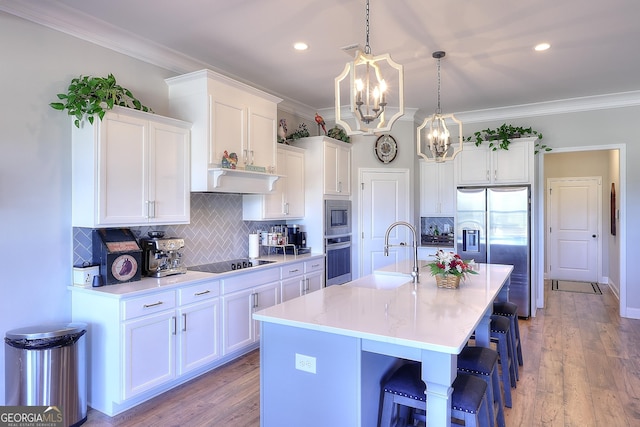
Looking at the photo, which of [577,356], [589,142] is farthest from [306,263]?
[589,142]

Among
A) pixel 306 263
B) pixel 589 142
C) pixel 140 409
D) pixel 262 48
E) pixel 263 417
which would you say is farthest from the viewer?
pixel 589 142

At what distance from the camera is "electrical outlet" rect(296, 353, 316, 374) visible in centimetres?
→ 193

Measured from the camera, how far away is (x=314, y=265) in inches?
186

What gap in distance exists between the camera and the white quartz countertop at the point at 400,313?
1.72 m

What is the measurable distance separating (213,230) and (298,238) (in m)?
1.19

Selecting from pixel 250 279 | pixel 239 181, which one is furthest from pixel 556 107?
pixel 250 279

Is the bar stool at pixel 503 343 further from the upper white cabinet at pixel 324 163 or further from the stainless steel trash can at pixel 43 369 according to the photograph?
the stainless steel trash can at pixel 43 369

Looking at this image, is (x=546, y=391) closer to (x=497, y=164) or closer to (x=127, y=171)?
(x=497, y=164)

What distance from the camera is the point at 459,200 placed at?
5383 millimetres

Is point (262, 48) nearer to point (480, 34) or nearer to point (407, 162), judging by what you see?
point (480, 34)

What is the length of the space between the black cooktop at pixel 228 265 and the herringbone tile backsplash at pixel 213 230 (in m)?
0.07

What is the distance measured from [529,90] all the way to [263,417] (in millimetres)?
4568

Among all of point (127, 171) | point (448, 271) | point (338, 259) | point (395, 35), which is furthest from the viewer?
point (338, 259)

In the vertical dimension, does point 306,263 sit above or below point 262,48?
below
